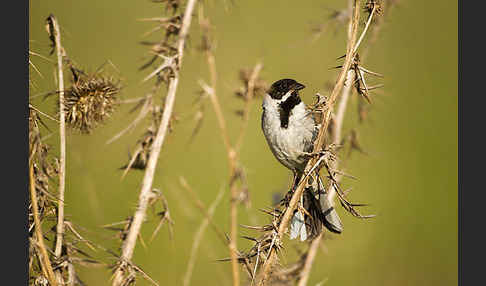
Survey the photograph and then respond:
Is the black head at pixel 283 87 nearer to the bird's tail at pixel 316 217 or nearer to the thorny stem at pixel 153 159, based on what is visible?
the bird's tail at pixel 316 217

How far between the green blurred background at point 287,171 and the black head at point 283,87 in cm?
171

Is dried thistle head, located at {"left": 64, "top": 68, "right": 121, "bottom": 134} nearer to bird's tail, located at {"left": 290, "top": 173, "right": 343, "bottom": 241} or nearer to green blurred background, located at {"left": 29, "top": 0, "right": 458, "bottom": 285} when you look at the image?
bird's tail, located at {"left": 290, "top": 173, "right": 343, "bottom": 241}

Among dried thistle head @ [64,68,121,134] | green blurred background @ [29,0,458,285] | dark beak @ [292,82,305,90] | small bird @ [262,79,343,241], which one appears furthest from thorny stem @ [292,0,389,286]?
green blurred background @ [29,0,458,285]

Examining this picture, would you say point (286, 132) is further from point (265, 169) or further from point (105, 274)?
point (265, 169)

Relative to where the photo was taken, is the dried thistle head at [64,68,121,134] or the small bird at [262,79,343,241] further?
the small bird at [262,79,343,241]

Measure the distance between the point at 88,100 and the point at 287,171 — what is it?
4.68m

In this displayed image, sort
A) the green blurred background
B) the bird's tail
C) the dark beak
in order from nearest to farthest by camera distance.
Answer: the bird's tail, the dark beak, the green blurred background

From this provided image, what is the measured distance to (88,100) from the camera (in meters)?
2.38

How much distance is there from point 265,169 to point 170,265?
7.59ft

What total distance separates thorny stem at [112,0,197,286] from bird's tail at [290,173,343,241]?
0.76m

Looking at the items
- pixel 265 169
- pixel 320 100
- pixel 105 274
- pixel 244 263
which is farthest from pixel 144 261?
pixel 320 100

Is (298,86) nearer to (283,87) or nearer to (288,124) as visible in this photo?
(283,87)

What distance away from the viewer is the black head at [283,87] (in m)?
3.15

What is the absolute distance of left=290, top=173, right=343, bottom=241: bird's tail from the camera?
2.80 metres
